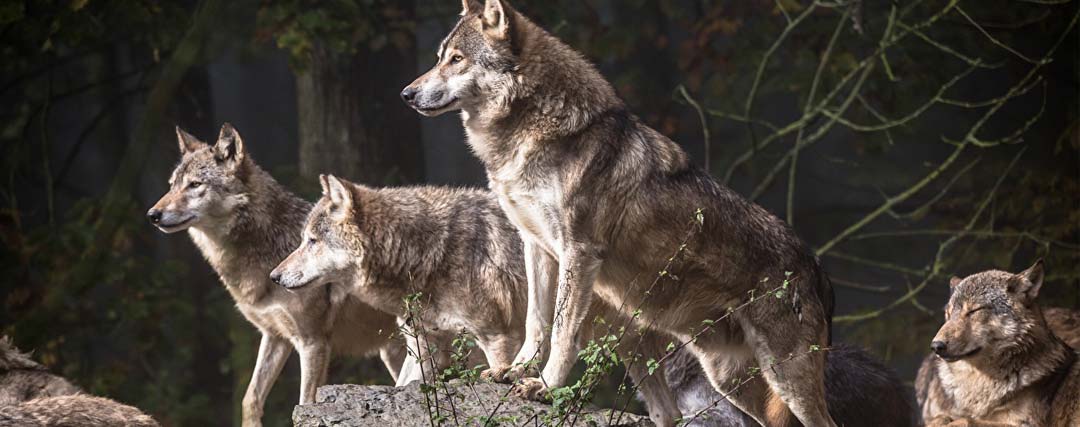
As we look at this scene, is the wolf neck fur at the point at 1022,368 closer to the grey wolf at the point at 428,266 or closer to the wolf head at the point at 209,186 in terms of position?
the grey wolf at the point at 428,266

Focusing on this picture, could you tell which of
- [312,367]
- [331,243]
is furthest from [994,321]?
[312,367]

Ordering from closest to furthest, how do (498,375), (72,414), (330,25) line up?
(72,414), (498,375), (330,25)

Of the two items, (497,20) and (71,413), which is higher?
(497,20)

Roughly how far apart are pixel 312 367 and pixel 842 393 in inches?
98.1

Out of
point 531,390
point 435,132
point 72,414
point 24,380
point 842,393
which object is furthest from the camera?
point 435,132

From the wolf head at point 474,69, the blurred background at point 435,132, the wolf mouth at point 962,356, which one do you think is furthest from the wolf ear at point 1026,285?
the blurred background at point 435,132

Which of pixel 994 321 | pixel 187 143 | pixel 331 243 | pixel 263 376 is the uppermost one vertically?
pixel 187 143

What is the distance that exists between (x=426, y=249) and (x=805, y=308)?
1679mm

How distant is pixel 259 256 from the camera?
566 cm

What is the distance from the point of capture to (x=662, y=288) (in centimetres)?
456

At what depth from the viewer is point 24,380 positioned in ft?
17.0

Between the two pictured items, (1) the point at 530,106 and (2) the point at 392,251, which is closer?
(1) the point at 530,106

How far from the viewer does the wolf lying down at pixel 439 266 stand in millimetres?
5109

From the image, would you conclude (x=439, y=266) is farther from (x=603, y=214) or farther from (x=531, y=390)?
(x=531, y=390)
